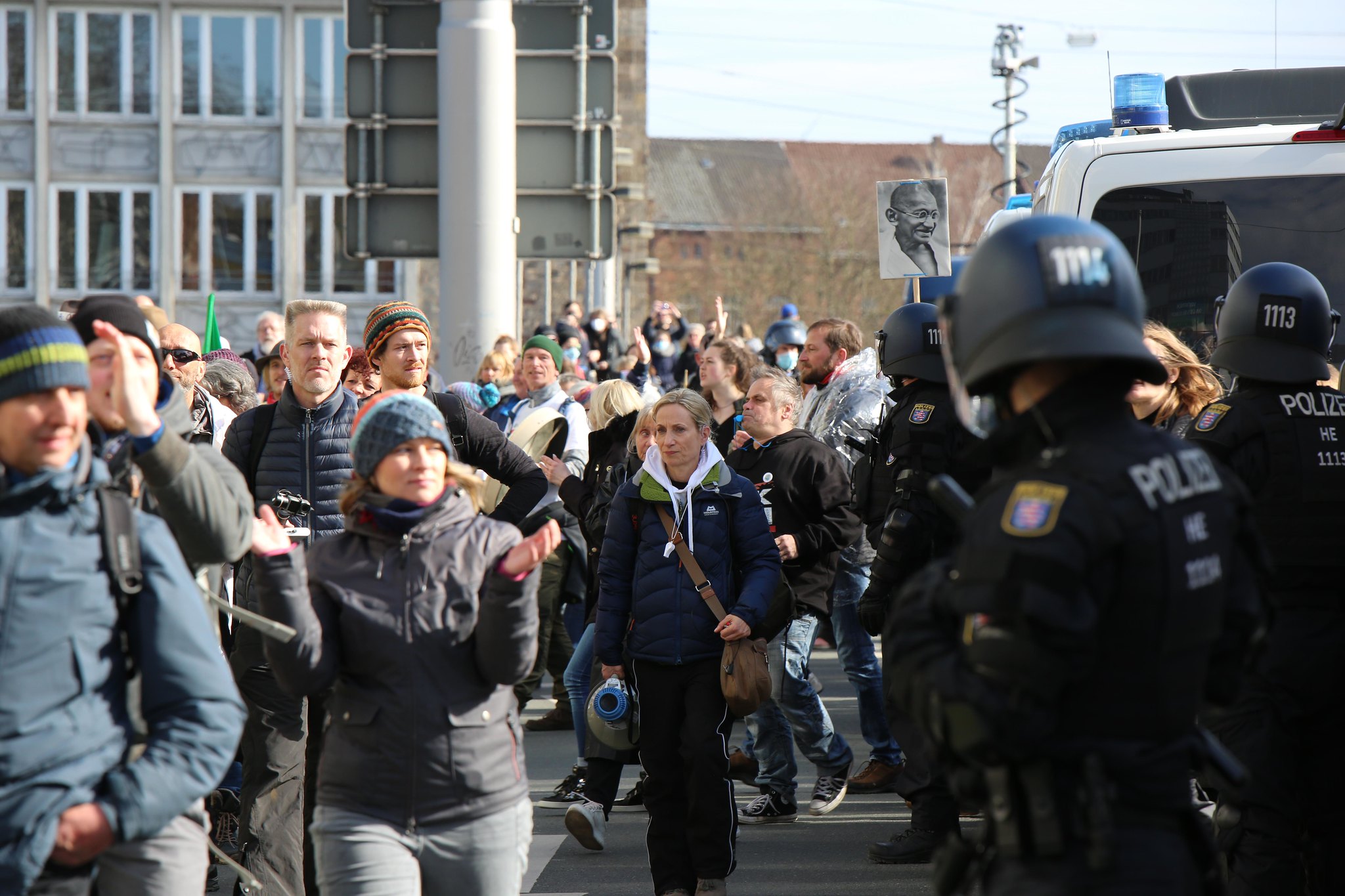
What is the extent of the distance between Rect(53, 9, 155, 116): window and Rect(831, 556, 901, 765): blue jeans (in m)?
31.2

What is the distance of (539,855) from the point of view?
6.53 m

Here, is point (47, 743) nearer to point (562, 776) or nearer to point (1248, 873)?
point (1248, 873)

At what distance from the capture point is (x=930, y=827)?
6.23 metres

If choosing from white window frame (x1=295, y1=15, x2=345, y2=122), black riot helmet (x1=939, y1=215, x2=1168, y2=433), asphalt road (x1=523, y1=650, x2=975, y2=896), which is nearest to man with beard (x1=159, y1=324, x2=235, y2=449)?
asphalt road (x1=523, y1=650, x2=975, y2=896)

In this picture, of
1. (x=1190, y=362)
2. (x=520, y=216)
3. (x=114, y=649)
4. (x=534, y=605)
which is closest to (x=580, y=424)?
(x=520, y=216)

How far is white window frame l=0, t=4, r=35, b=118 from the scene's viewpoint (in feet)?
115

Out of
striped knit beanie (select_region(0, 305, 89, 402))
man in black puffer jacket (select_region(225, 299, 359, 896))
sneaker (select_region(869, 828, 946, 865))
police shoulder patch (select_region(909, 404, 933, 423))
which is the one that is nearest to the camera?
striped knit beanie (select_region(0, 305, 89, 402))

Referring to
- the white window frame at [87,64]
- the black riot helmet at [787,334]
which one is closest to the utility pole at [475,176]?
the black riot helmet at [787,334]

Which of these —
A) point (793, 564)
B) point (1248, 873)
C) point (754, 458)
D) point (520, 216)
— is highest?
point (520, 216)

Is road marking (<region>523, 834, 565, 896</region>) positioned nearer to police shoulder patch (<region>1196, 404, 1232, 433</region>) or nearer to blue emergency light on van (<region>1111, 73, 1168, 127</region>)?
police shoulder patch (<region>1196, 404, 1232, 433</region>)

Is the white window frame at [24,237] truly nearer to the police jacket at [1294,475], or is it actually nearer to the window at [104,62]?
the window at [104,62]

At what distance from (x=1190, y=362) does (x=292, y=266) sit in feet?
104

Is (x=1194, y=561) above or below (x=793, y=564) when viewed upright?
above

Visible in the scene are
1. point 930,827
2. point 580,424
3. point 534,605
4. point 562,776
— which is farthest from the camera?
point 580,424
